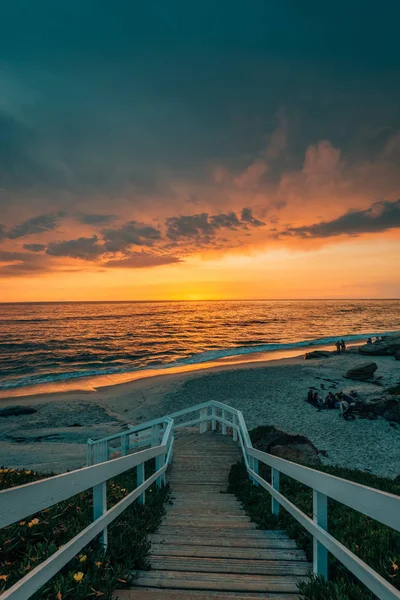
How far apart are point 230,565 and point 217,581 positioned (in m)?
0.45

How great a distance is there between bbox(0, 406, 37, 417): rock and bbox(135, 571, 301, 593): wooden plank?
21.9 metres

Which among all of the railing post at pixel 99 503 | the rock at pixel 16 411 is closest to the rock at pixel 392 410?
the railing post at pixel 99 503

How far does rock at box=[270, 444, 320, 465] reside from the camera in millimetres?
10953

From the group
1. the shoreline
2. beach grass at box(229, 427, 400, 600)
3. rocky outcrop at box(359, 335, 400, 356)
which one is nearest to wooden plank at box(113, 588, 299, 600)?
beach grass at box(229, 427, 400, 600)

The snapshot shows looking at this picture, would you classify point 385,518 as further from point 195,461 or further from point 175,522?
point 195,461

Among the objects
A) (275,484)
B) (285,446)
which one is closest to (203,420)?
(285,446)

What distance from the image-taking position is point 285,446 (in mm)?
11328

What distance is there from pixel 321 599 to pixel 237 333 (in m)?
66.3

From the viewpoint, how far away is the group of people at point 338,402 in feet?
62.6

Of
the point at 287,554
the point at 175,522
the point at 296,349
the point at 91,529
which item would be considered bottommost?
the point at 296,349

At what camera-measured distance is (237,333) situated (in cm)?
6862

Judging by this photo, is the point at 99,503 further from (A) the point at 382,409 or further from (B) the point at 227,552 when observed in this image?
(A) the point at 382,409

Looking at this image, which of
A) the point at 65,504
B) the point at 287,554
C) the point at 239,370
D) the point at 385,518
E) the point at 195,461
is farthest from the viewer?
the point at 239,370

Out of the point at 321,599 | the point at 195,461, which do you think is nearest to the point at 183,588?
the point at 321,599
